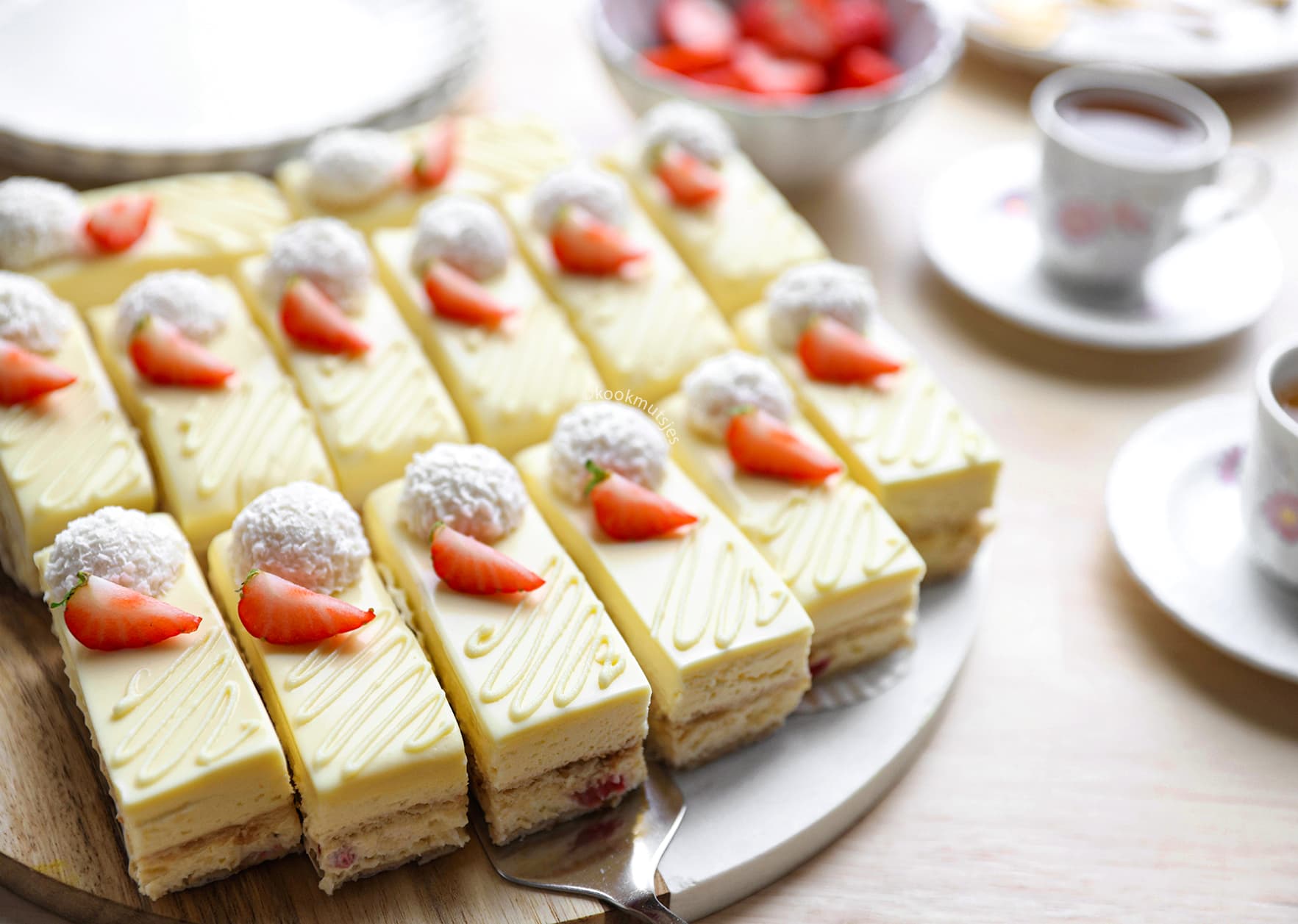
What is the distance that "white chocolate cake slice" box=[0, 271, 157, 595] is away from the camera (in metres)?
2.10

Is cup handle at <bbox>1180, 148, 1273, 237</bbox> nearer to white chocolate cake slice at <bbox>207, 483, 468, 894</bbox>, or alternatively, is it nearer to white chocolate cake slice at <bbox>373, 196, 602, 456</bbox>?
white chocolate cake slice at <bbox>373, 196, 602, 456</bbox>

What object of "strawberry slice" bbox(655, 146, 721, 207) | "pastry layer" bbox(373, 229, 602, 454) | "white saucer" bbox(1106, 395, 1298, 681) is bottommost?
"white saucer" bbox(1106, 395, 1298, 681)

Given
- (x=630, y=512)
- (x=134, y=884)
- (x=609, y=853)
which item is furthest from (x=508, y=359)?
(x=134, y=884)

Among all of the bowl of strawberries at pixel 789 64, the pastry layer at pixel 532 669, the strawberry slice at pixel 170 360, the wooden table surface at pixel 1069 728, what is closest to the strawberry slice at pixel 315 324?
the strawberry slice at pixel 170 360

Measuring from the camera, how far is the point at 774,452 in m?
2.19

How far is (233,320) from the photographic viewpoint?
2.45 meters

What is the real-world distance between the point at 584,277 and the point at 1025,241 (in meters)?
1.10

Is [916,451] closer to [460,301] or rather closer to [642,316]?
[642,316]


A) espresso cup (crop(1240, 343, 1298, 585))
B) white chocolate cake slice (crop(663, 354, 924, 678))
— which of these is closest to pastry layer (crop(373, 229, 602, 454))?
white chocolate cake slice (crop(663, 354, 924, 678))

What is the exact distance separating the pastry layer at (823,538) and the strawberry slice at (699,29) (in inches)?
52.4

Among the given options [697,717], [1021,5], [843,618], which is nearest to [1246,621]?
[843,618]

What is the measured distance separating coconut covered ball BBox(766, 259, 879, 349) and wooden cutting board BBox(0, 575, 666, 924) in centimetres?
108

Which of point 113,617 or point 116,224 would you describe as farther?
point 116,224

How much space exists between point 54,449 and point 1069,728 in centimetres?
172
